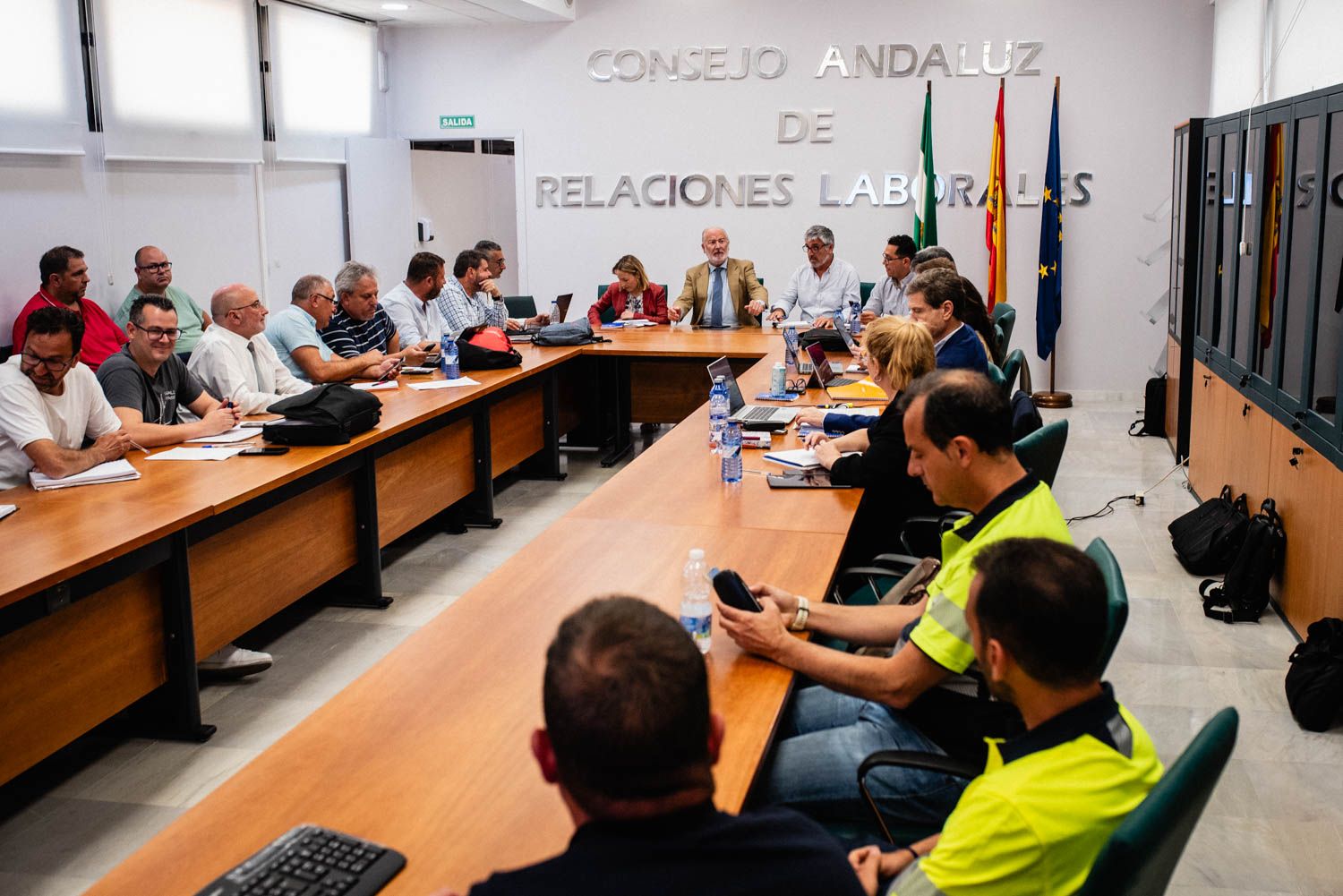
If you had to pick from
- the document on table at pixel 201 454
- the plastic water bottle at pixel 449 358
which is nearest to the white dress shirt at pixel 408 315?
the plastic water bottle at pixel 449 358

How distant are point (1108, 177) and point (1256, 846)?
7.26 metres

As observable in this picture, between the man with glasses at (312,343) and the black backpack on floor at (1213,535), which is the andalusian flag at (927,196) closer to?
the black backpack on floor at (1213,535)

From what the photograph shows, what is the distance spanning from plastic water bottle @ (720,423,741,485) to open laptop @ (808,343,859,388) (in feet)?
5.86

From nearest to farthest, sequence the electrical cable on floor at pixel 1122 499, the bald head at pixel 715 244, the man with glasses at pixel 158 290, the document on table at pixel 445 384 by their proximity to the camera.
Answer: the document on table at pixel 445 384 < the electrical cable on floor at pixel 1122 499 < the man with glasses at pixel 158 290 < the bald head at pixel 715 244

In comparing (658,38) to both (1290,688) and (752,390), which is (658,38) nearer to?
(752,390)

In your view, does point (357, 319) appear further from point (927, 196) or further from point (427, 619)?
point (927, 196)

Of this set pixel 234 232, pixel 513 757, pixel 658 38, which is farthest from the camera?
pixel 658 38

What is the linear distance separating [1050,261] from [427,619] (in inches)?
248

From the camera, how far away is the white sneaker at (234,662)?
13.3 ft

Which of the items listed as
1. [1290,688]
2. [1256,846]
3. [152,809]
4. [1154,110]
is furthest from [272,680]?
[1154,110]

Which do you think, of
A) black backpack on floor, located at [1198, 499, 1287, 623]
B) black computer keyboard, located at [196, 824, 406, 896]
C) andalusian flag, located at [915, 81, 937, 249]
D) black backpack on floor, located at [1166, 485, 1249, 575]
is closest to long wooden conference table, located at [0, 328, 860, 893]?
black computer keyboard, located at [196, 824, 406, 896]

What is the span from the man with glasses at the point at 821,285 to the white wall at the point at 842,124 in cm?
158

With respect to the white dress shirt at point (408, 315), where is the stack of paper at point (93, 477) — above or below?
below

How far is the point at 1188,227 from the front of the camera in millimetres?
6980
